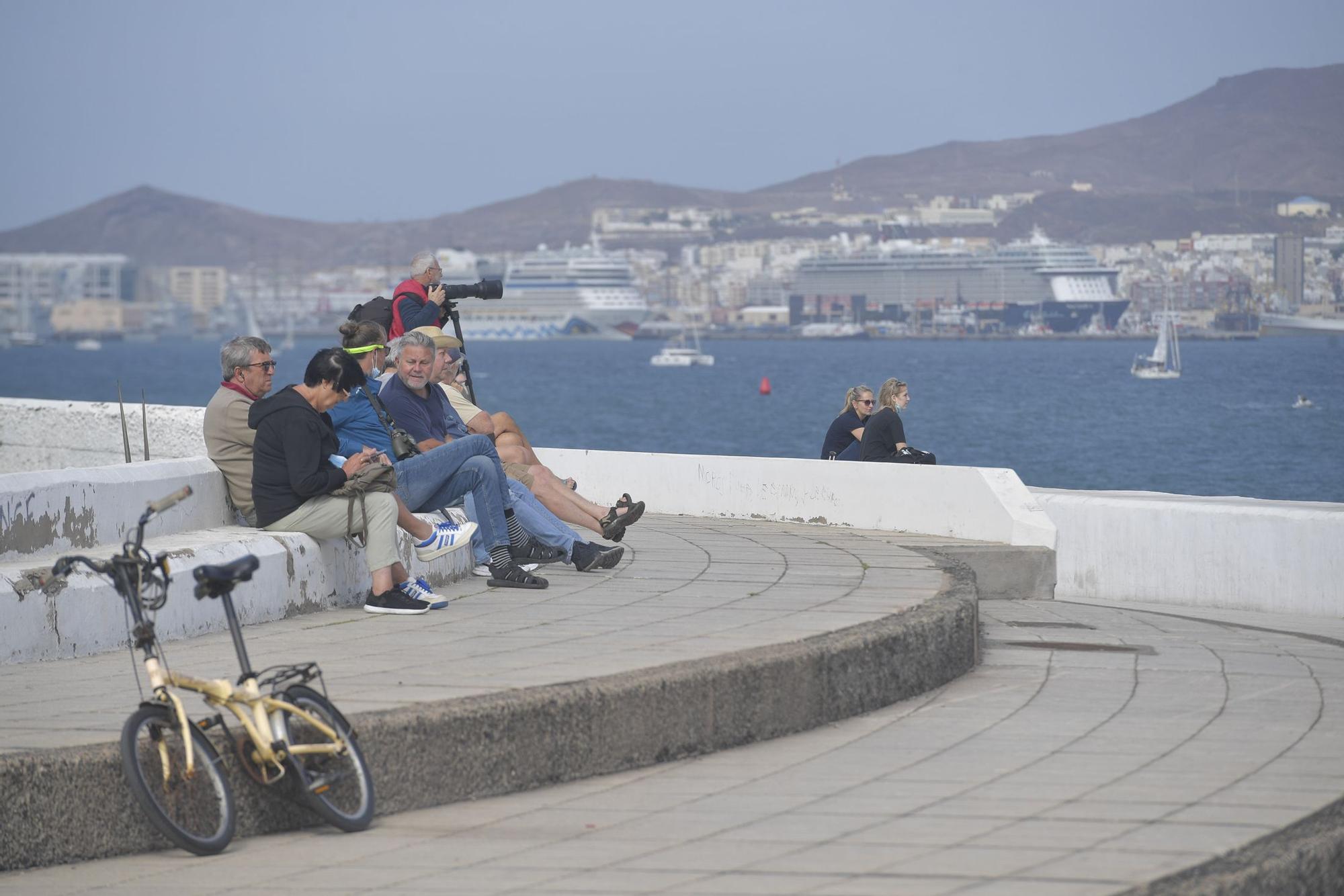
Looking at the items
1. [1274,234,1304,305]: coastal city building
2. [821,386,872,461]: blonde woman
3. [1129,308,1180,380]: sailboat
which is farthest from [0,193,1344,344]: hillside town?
[821,386,872,461]: blonde woman

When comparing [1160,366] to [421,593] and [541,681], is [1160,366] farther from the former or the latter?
[541,681]

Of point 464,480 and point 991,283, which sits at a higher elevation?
point 991,283

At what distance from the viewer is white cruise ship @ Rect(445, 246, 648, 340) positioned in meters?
166

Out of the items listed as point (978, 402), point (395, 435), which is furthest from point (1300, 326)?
point (395, 435)

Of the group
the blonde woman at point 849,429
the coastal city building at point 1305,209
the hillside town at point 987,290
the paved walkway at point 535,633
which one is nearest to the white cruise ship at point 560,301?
the hillside town at point 987,290

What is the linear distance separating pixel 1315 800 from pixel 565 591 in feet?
10.7

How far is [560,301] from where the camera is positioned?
16700cm

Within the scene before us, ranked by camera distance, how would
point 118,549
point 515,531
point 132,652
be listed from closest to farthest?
point 132,652 < point 118,549 < point 515,531

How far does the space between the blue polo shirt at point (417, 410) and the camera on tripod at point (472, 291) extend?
0.96 metres

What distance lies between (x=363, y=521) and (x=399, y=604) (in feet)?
1.09

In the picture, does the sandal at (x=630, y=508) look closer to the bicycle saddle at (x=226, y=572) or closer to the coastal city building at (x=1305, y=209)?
the bicycle saddle at (x=226, y=572)

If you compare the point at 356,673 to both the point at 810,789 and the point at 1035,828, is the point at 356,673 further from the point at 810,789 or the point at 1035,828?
the point at 1035,828

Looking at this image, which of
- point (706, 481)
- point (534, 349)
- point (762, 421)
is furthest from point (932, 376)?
point (706, 481)

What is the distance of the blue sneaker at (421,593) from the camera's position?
244 inches
